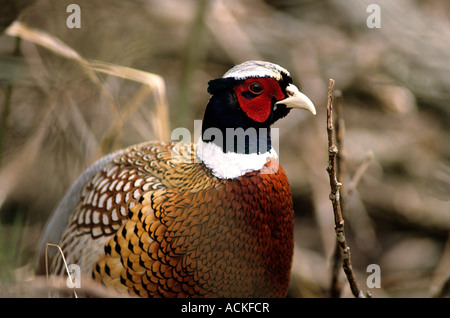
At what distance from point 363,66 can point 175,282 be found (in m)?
2.90

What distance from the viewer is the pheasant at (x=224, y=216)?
181cm

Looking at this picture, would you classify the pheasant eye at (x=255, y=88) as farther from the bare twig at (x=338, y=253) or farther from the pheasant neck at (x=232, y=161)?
the bare twig at (x=338, y=253)

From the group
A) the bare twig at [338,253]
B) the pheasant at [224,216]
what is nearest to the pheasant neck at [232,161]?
the pheasant at [224,216]

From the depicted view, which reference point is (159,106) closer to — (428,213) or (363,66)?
(363,66)

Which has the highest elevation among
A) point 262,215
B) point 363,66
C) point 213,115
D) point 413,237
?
point 363,66

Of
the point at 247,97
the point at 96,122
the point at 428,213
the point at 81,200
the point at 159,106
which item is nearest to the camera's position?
the point at 247,97

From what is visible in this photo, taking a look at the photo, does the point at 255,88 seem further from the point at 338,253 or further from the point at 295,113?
the point at 295,113

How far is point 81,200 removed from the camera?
2.34 metres

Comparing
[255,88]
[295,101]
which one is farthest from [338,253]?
[255,88]

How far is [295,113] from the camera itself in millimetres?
4113

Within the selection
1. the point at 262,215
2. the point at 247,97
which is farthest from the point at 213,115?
the point at 262,215

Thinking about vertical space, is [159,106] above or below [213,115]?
above

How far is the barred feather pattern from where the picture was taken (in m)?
1.86

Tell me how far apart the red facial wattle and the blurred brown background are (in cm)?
96
